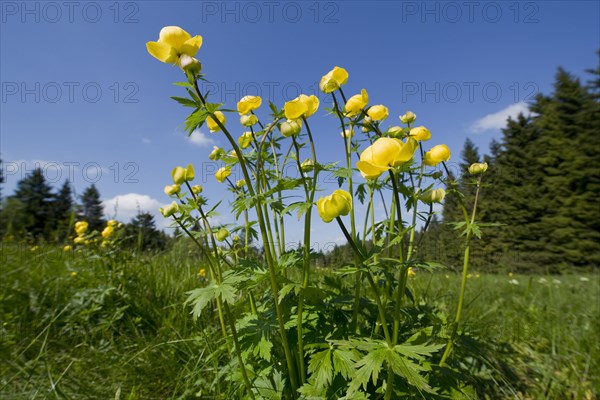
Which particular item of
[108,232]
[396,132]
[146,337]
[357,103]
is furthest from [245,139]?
[108,232]

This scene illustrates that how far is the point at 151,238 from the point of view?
4.25 metres

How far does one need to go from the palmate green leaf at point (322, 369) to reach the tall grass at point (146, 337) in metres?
0.46

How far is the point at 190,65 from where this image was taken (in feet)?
2.89

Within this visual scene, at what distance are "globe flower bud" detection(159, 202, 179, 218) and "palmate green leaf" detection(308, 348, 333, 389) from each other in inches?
28.7

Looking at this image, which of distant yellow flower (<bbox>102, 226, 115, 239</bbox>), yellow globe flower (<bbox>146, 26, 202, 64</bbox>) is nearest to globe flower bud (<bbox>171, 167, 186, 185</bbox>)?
yellow globe flower (<bbox>146, 26, 202, 64</bbox>)

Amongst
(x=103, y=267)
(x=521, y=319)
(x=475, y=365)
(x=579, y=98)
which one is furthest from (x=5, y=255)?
(x=579, y=98)

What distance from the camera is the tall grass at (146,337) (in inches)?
59.1

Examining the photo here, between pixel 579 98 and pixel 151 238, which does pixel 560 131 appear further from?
pixel 151 238

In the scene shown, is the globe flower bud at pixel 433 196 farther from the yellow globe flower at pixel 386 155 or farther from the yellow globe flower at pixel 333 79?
the yellow globe flower at pixel 333 79

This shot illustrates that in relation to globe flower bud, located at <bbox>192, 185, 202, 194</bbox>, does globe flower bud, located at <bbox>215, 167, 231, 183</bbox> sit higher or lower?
higher

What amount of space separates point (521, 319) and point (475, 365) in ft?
3.33

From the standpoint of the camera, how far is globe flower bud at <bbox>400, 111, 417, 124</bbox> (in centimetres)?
138

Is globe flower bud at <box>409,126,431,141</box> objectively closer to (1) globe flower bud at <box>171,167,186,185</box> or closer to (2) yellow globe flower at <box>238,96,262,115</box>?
(2) yellow globe flower at <box>238,96,262,115</box>

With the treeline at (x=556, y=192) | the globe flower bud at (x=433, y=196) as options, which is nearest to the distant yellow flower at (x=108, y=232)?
the globe flower bud at (x=433, y=196)
